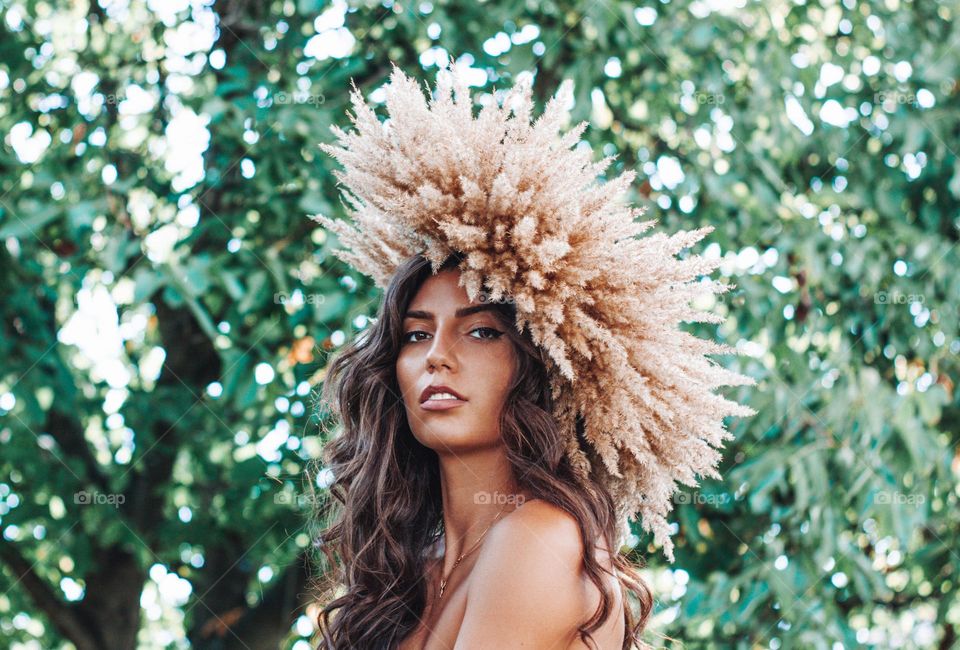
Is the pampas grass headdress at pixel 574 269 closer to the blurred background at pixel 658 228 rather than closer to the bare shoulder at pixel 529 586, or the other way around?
the bare shoulder at pixel 529 586

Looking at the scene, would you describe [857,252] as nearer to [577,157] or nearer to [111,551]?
[577,157]

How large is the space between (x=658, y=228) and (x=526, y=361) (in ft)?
4.60

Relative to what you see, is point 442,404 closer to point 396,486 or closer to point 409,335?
point 409,335

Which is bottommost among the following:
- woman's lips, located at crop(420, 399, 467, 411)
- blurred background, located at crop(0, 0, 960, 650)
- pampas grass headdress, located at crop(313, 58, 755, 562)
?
blurred background, located at crop(0, 0, 960, 650)

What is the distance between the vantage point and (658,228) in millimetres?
3154

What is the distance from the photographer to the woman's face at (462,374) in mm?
1857

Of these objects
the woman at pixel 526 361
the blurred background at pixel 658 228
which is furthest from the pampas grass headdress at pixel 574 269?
the blurred background at pixel 658 228

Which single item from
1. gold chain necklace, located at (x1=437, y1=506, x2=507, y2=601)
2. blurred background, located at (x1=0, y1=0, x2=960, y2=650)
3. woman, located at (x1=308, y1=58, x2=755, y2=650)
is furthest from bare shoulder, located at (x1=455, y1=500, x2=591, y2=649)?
blurred background, located at (x1=0, y1=0, x2=960, y2=650)

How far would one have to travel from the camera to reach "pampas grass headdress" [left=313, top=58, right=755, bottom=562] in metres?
1.82

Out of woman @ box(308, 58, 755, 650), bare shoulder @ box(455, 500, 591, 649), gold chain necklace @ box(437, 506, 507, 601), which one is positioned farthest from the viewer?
gold chain necklace @ box(437, 506, 507, 601)

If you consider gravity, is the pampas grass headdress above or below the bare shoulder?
above

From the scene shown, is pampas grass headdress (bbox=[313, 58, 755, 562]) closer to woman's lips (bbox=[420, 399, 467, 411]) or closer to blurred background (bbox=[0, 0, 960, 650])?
woman's lips (bbox=[420, 399, 467, 411])

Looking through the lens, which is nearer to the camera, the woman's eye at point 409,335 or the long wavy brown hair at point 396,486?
the long wavy brown hair at point 396,486

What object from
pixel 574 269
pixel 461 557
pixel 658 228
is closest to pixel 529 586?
pixel 461 557
